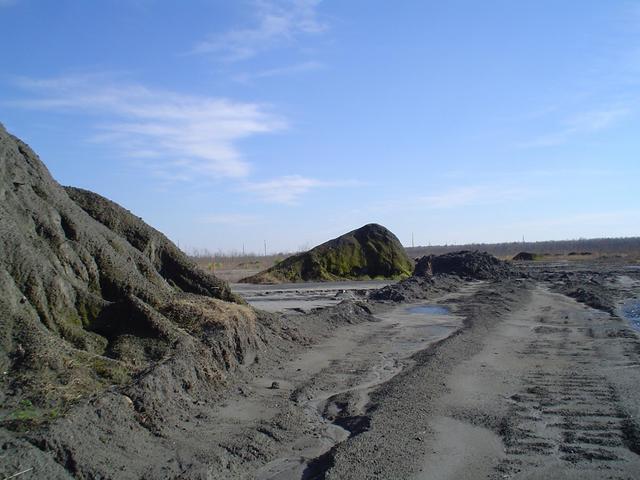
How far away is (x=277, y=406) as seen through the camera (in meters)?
9.32

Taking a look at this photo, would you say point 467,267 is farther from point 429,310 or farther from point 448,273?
point 429,310

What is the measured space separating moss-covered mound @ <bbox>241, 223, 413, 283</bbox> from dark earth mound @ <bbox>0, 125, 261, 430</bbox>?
33.4 meters

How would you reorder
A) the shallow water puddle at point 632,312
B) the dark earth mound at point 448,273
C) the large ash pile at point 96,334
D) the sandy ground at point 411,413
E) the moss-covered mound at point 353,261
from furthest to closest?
the moss-covered mound at point 353,261 → the dark earth mound at point 448,273 → the shallow water puddle at point 632,312 → the sandy ground at point 411,413 → the large ash pile at point 96,334

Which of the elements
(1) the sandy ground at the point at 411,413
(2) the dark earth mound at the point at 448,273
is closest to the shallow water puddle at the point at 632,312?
(1) the sandy ground at the point at 411,413

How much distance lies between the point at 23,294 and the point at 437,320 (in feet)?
49.3

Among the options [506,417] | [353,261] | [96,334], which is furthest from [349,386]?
[353,261]

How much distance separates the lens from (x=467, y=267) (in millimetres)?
47250

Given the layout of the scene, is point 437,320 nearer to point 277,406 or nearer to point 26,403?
point 277,406

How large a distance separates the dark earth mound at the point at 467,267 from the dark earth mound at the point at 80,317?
3246 cm

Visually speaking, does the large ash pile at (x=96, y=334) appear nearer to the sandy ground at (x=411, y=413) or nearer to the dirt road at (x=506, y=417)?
the sandy ground at (x=411, y=413)

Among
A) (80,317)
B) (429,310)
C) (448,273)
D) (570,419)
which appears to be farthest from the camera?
(448,273)

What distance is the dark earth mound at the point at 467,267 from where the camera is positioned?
44.8 metres

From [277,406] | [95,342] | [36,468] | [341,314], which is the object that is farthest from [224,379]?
[341,314]

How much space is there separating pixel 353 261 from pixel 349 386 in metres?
37.1
